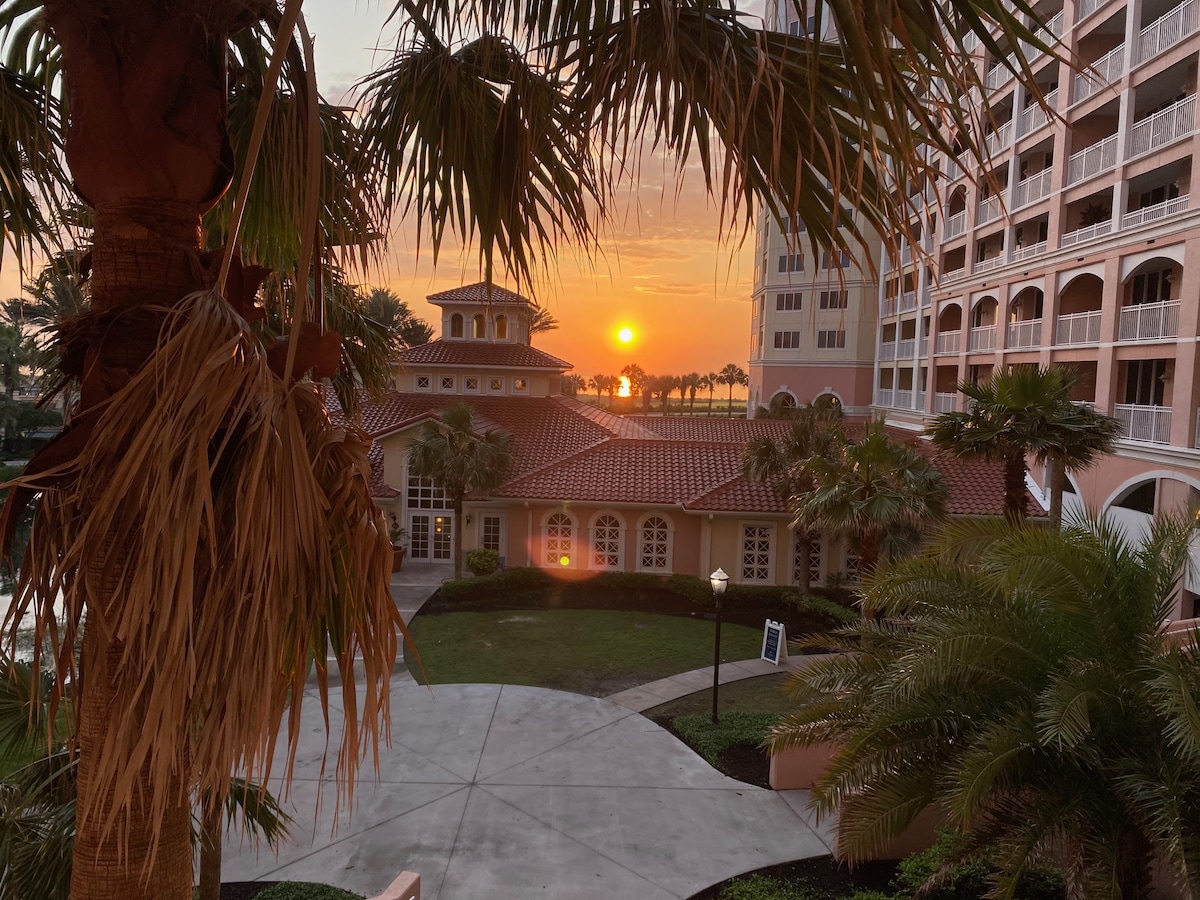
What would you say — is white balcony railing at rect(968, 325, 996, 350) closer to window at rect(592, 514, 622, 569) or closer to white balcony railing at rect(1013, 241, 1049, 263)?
white balcony railing at rect(1013, 241, 1049, 263)

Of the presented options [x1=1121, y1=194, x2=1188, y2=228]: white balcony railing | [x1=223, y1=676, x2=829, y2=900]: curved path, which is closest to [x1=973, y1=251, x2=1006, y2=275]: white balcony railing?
[x1=1121, y1=194, x2=1188, y2=228]: white balcony railing

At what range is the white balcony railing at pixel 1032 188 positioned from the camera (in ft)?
77.0

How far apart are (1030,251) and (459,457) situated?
1941 centimetres

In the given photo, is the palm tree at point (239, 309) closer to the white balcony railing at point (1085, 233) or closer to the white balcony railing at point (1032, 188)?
the white balcony railing at point (1085, 233)

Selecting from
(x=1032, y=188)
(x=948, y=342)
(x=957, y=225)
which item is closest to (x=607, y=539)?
(x=948, y=342)

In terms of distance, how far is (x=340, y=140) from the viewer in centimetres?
371

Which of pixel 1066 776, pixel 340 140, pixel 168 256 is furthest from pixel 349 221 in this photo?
pixel 1066 776

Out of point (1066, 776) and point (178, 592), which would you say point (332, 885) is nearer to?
point (1066, 776)

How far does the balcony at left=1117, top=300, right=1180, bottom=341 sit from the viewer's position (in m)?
17.5

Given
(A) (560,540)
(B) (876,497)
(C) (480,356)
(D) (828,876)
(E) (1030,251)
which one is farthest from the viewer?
(C) (480,356)

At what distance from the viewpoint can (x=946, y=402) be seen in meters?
30.6

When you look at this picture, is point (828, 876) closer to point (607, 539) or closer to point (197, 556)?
point (197, 556)

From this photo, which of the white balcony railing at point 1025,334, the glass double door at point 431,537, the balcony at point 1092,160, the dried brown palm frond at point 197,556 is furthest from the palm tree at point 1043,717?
the white balcony railing at point 1025,334

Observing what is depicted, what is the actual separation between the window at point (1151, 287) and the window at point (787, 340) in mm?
23024
